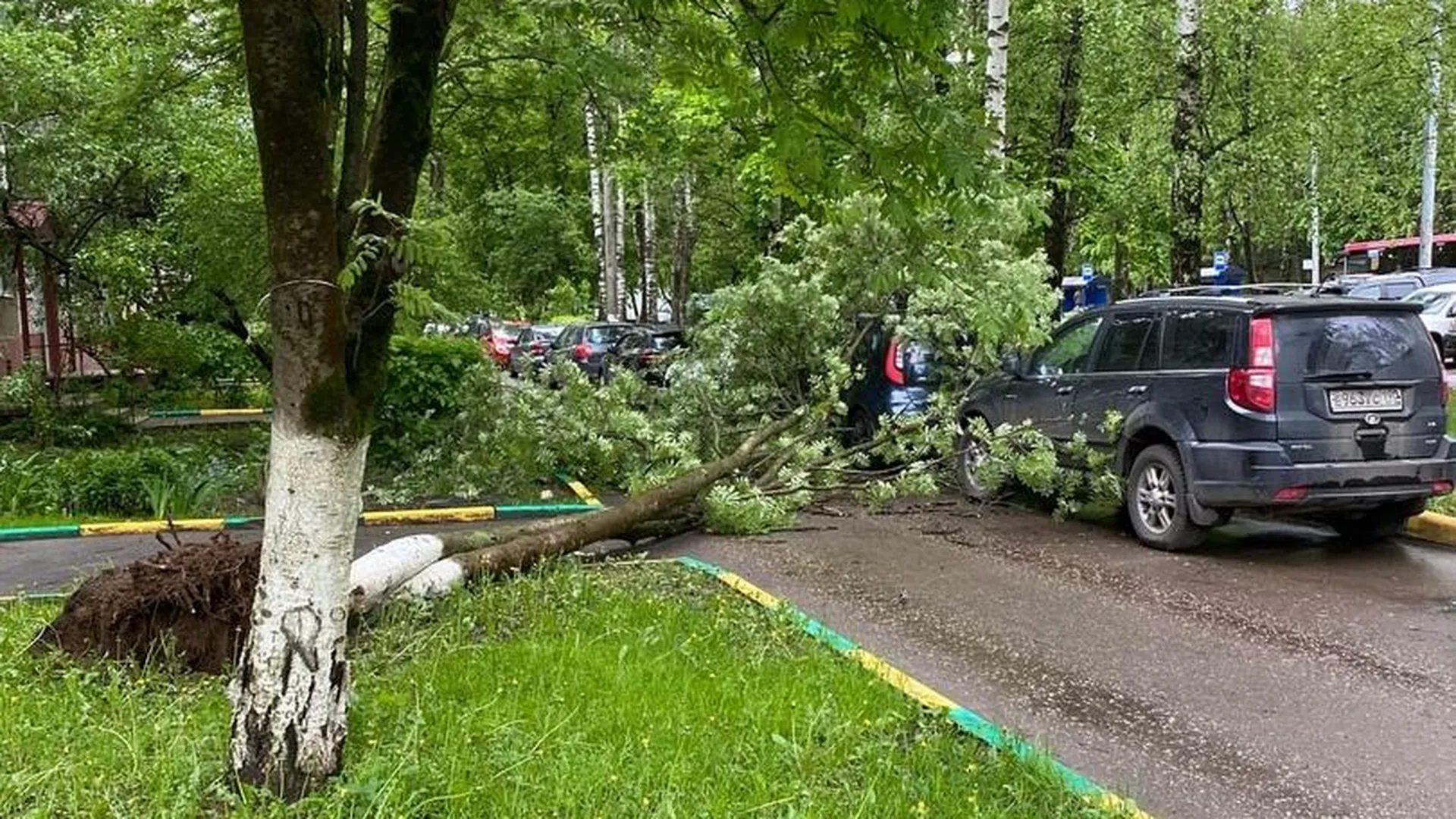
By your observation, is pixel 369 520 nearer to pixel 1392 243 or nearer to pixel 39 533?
pixel 39 533

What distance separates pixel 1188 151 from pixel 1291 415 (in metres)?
7.96

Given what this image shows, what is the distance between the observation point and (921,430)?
1095 centimetres

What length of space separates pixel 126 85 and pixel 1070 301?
22.8 meters

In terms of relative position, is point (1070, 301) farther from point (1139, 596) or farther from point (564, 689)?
point (564, 689)

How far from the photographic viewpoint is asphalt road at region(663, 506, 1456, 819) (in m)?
4.48

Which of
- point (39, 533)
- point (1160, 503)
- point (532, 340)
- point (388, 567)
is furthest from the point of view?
point (532, 340)

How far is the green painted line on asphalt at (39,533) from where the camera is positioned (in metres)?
9.00

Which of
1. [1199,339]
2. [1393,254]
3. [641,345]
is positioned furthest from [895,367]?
[1393,254]

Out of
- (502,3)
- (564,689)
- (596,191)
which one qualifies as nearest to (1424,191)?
(596,191)

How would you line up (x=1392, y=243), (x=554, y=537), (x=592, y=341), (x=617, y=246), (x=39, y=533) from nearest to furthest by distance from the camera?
(x=554, y=537) → (x=39, y=533) → (x=592, y=341) → (x=617, y=246) → (x=1392, y=243)

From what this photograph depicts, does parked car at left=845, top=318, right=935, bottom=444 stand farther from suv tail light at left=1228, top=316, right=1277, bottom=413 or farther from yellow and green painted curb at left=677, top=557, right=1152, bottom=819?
yellow and green painted curb at left=677, top=557, right=1152, bottom=819

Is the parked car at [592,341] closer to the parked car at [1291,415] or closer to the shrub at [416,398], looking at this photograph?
the shrub at [416,398]

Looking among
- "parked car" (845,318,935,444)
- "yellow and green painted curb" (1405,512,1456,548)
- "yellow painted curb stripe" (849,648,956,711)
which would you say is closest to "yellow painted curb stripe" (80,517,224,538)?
"yellow painted curb stripe" (849,648,956,711)

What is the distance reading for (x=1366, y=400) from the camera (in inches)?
307
